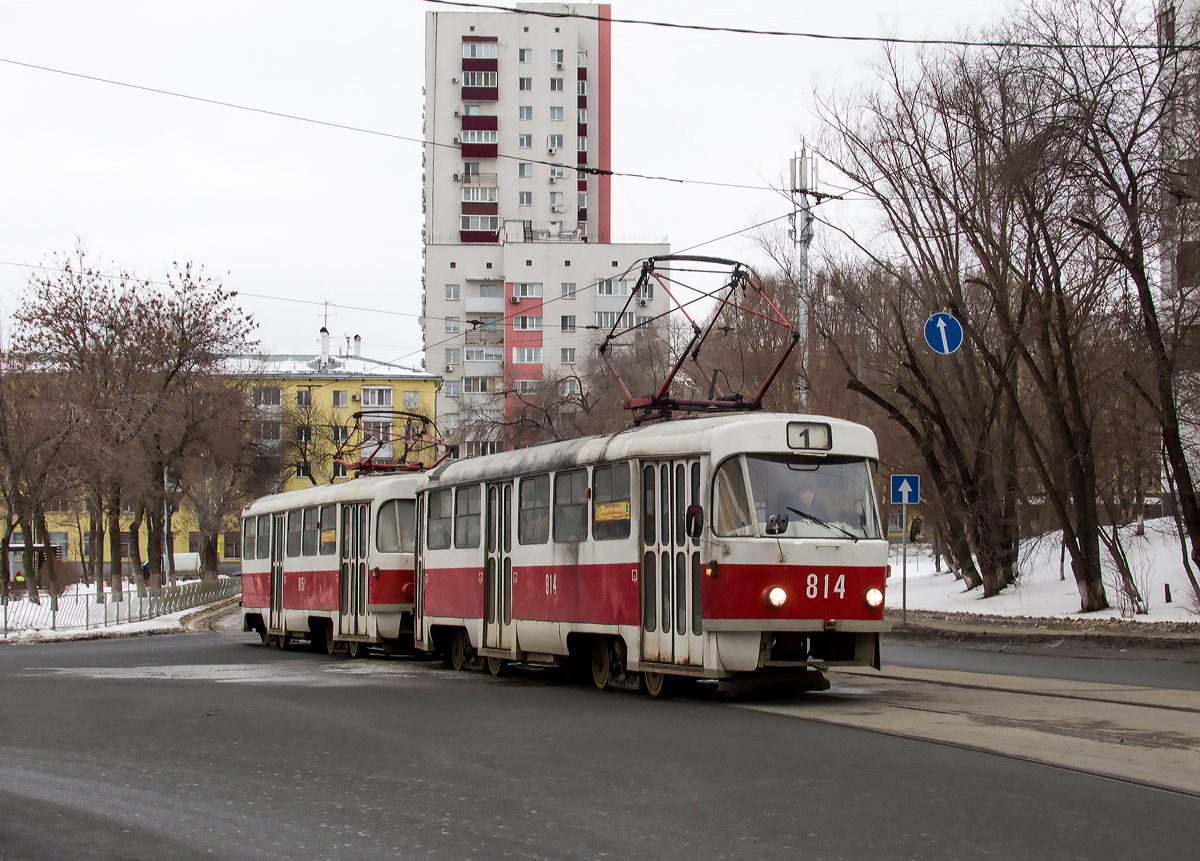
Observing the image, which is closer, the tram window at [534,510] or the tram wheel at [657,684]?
the tram wheel at [657,684]

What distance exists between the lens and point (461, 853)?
6.48 meters

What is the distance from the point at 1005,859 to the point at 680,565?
24.2ft

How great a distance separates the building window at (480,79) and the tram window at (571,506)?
84.0 meters

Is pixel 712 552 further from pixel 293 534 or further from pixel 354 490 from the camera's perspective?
pixel 293 534

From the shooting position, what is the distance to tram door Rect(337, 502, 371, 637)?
72.4 feet

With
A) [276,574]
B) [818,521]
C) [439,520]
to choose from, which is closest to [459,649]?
[439,520]

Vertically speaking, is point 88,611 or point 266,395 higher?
point 266,395

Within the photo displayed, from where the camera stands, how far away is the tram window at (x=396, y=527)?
847 inches

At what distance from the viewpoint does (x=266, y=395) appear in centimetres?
7888

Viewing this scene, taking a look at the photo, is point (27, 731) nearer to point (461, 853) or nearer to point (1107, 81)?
point (461, 853)

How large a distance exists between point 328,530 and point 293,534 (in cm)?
221

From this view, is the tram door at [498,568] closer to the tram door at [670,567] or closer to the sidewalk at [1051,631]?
the tram door at [670,567]

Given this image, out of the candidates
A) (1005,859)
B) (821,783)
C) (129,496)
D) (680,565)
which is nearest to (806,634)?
(680,565)

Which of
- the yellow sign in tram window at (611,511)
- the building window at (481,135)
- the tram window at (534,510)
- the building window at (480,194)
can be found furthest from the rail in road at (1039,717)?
the building window at (481,135)
